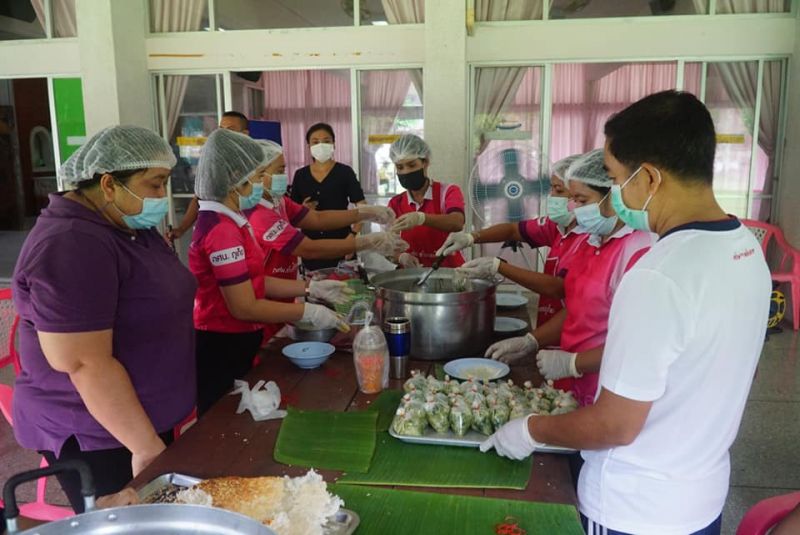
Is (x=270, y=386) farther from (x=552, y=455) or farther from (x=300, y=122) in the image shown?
(x=300, y=122)

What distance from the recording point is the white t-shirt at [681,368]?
1.09m

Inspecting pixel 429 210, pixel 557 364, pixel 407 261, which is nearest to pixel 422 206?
Answer: pixel 429 210

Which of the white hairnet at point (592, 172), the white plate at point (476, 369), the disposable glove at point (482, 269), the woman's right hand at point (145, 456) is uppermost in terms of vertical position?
the white hairnet at point (592, 172)

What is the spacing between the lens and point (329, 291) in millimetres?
2391

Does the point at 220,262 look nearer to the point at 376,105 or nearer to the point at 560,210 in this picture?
the point at 560,210

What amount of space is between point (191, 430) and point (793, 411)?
338 cm

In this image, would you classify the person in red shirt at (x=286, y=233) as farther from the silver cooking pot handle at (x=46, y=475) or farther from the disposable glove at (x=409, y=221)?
the silver cooking pot handle at (x=46, y=475)

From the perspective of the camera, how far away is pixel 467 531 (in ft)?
3.81

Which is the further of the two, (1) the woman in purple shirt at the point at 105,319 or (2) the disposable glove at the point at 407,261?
(2) the disposable glove at the point at 407,261

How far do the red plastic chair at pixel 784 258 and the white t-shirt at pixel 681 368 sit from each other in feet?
14.6

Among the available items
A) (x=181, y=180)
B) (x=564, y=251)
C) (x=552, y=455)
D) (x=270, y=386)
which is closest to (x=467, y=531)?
(x=552, y=455)

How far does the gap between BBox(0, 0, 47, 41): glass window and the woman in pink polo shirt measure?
6.51 metres

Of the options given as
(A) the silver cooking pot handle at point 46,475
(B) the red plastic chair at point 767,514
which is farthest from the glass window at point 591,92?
(A) the silver cooking pot handle at point 46,475

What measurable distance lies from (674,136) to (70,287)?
1.30 metres
